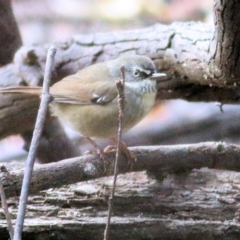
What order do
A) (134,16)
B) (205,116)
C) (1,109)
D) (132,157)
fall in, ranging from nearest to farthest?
(132,157) → (1,109) → (205,116) → (134,16)

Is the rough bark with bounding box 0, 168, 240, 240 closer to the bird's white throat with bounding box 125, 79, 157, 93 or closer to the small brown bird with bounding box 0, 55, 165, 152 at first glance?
the small brown bird with bounding box 0, 55, 165, 152

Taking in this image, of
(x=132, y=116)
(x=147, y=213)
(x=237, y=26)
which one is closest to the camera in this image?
(x=237, y=26)

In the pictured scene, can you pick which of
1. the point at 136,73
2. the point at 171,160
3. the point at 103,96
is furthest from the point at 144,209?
the point at 136,73

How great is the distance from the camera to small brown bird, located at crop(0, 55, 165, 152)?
115 inches

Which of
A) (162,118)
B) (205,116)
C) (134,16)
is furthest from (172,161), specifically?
(134,16)

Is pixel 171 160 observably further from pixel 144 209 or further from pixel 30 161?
pixel 30 161

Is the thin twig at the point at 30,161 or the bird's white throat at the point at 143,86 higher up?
the thin twig at the point at 30,161

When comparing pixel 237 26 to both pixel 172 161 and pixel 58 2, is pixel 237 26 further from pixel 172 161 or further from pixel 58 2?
pixel 58 2

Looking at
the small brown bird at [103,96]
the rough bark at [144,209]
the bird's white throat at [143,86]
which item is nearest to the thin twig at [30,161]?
the rough bark at [144,209]

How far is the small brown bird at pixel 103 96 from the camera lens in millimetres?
2912

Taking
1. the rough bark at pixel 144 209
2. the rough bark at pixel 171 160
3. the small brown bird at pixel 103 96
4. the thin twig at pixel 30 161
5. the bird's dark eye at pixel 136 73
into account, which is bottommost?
the rough bark at pixel 144 209

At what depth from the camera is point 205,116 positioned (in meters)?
4.84

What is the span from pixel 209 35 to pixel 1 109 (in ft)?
4.31

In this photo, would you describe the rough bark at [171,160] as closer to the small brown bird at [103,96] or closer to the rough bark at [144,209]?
the rough bark at [144,209]
